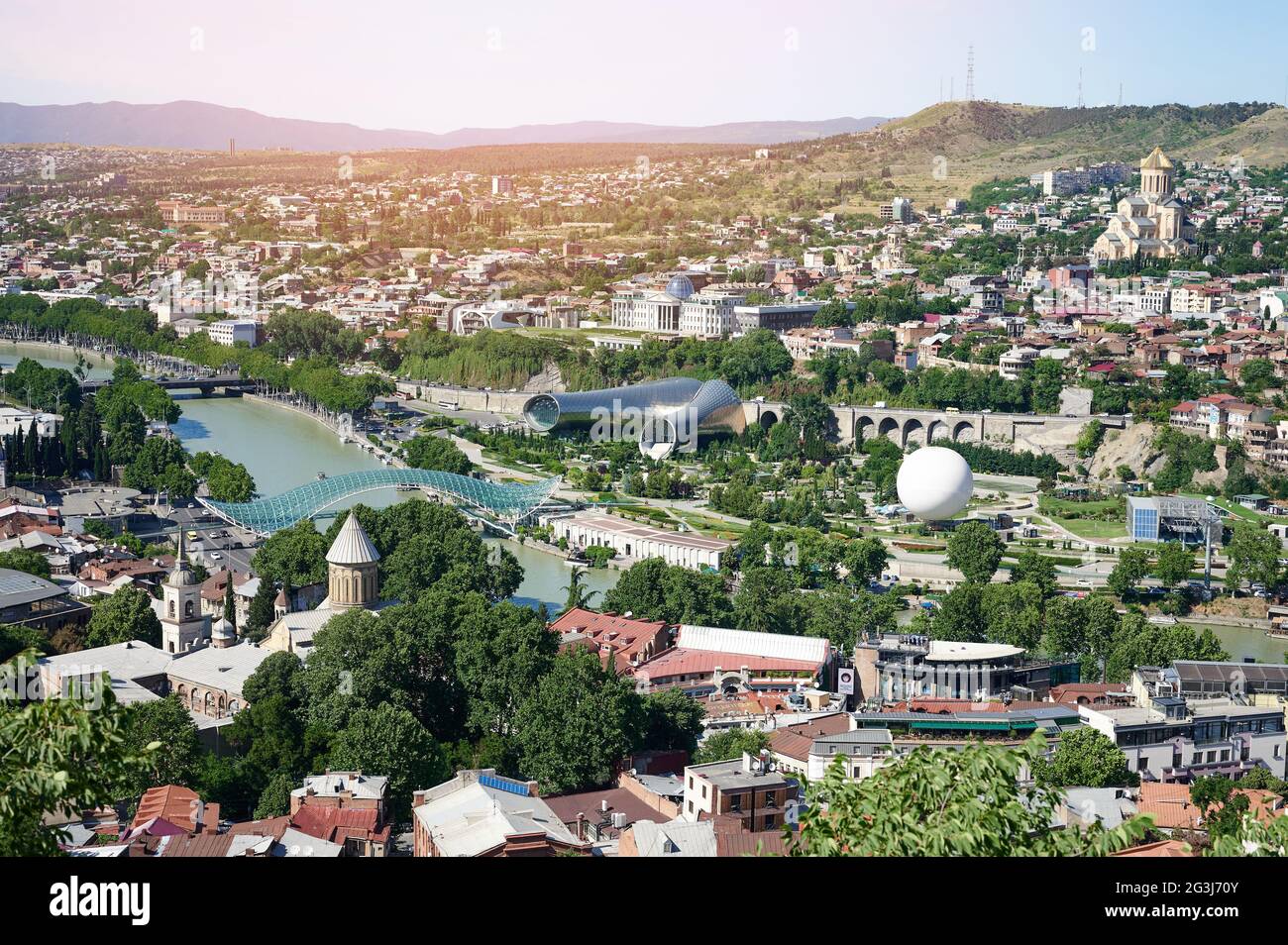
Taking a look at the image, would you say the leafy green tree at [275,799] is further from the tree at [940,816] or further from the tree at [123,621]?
the tree at [940,816]

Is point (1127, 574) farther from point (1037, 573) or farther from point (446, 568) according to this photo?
point (446, 568)

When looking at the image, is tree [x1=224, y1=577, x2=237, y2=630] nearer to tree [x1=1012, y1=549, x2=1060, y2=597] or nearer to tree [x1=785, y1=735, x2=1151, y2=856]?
tree [x1=1012, y1=549, x2=1060, y2=597]

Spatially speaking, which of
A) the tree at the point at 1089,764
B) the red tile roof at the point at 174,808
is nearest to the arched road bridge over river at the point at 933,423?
the tree at the point at 1089,764

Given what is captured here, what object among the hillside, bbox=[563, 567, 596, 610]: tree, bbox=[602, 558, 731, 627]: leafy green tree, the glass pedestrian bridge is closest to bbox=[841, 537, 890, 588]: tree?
bbox=[602, 558, 731, 627]: leafy green tree

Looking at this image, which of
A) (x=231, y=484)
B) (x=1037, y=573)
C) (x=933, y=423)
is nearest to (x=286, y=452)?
(x=231, y=484)

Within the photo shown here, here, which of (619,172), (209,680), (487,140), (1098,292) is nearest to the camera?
(209,680)

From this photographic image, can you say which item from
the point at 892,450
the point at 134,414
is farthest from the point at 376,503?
the point at 892,450

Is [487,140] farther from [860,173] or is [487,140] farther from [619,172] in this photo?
[860,173]

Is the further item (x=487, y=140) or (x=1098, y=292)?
(x=487, y=140)
